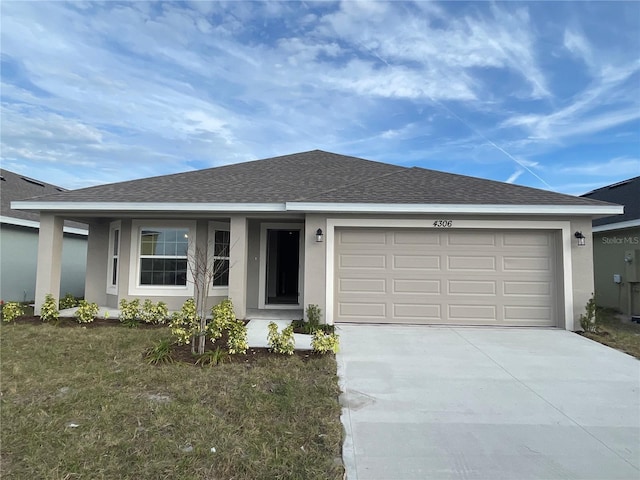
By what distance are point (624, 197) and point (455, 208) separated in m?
8.66

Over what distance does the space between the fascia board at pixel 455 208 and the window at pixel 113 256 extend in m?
5.59

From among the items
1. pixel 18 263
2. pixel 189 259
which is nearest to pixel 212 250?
pixel 189 259

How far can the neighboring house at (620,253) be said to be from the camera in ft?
34.1

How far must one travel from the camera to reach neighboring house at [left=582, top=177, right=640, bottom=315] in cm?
1041

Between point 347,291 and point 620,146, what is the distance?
12409 millimetres

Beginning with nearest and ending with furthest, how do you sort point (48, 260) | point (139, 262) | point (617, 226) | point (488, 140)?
point (48, 260), point (139, 262), point (617, 226), point (488, 140)

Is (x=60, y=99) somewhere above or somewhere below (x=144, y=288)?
above

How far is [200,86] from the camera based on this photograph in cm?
1334

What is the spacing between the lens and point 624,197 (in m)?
12.4

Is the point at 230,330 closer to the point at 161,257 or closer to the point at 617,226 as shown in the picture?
the point at 161,257

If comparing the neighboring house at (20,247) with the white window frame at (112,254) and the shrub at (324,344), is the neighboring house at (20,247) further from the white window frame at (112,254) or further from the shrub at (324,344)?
the shrub at (324,344)

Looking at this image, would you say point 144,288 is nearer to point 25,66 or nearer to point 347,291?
point 347,291

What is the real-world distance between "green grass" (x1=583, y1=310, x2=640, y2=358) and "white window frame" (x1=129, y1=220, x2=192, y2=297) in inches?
366

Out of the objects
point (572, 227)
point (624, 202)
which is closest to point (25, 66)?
point (572, 227)
